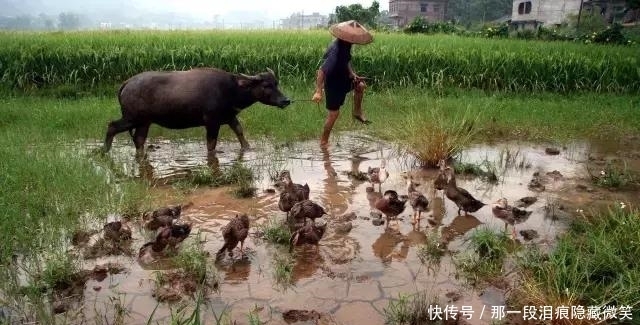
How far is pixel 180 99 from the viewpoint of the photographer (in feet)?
23.7

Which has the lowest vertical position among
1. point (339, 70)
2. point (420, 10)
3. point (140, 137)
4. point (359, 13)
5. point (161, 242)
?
point (161, 242)

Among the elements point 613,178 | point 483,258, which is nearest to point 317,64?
point 613,178

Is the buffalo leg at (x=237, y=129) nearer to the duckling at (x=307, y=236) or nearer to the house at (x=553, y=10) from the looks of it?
the duckling at (x=307, y=236)

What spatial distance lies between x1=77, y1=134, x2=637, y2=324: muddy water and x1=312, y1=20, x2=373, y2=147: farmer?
2.39ft

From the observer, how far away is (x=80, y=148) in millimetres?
7637

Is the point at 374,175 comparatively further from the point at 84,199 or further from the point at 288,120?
the point at 288,120

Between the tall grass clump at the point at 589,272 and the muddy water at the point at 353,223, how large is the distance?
1.06ft

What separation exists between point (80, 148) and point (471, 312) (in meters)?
6.15

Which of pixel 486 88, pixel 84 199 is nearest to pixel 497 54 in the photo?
pixel 486 88

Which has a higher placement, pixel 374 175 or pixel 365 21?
pixel 365 21

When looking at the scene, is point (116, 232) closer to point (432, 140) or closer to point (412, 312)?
point (412, 312)

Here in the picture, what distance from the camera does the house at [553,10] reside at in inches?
1452

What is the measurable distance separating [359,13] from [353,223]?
3636 centimetres

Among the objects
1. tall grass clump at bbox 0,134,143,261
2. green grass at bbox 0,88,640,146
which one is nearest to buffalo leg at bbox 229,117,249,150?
green grass at bbox 0,88,640,146
